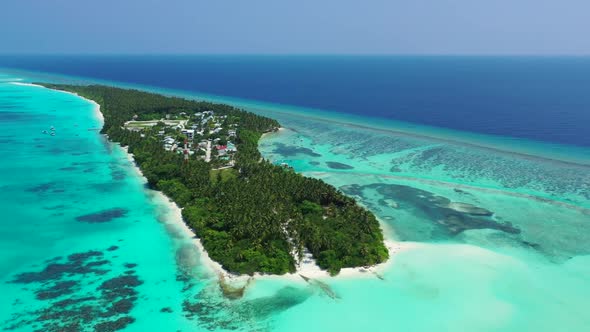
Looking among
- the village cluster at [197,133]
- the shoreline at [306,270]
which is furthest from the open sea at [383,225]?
the village cluster at [197,133]

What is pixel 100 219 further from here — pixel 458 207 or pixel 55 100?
pixel 55 100

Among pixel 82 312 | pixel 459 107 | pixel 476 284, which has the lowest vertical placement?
pixel 82 312

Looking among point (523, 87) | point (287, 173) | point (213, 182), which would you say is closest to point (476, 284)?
point (287, 173)

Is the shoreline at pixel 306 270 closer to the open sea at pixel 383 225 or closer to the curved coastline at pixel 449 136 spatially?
the open sea at pixel 383 225

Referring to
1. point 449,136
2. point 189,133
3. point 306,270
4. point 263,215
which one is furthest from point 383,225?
point 449,136

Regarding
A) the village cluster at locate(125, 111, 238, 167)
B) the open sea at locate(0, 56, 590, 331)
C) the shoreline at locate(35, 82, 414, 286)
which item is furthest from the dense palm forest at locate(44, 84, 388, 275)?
the village cluster at locate(125, 111, 238, 167)

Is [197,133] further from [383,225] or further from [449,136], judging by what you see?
[449,136]
